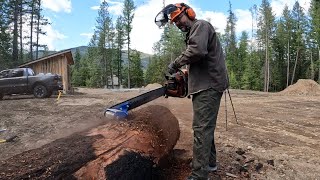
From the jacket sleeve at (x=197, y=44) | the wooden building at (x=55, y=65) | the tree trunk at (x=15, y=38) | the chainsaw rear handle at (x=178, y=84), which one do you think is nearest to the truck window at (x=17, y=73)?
the wooden building at (x=55, y=65)

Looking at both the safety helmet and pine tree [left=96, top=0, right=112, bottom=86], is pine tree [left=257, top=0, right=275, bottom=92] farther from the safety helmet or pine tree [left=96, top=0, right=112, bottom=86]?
the safety helmet

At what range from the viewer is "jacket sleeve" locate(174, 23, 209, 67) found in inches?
167

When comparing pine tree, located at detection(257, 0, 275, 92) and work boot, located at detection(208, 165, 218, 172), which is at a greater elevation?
pine tree, located at detection(257, 0, 275, 92)

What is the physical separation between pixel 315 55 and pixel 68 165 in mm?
66984

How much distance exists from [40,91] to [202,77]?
52.6ft

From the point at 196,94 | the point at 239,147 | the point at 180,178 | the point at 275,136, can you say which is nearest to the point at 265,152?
the point at 239,147

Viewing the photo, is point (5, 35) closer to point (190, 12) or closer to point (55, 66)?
point (55, 66)

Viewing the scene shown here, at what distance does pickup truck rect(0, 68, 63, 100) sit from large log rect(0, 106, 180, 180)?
14.3 m

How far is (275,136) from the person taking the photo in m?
8.67

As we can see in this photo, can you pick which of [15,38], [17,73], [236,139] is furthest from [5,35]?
[236,139]

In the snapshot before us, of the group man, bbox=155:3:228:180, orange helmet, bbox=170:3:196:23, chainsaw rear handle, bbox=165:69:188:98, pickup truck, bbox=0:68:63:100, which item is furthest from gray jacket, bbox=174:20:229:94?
pickup truck, bbox=0:68:63:100

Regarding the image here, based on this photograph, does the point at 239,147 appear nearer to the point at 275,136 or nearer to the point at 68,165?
the point at 275,136

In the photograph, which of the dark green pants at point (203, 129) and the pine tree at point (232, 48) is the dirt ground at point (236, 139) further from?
the pine tree at point (232, 48)

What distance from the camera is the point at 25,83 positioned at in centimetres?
1848
